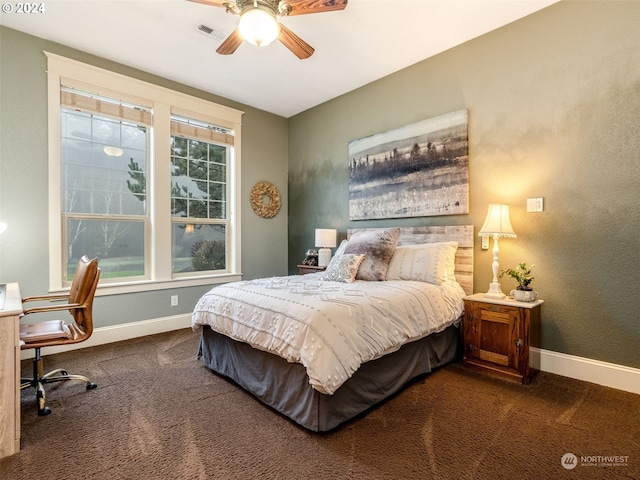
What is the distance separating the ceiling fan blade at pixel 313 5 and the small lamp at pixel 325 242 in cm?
243

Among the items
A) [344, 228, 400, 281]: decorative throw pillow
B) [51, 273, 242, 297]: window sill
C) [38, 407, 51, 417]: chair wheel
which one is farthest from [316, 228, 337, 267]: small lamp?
[38, 407, 51, 417]: chair wheel

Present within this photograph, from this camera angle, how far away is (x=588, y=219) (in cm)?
247

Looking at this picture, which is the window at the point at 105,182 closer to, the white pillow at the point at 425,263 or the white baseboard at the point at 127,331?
the white baseboard at the point at 127,331

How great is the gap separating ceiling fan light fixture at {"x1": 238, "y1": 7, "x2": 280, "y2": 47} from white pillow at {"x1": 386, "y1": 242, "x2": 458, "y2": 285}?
6.93 ft

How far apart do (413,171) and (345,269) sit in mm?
1416

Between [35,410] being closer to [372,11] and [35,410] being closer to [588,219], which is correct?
[372,11]

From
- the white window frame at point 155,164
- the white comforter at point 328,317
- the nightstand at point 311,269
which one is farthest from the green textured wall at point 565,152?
the white window frame at point 155,164

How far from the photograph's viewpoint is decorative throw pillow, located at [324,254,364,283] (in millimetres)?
2908

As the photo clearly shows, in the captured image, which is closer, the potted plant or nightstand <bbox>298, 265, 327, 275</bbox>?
the potted plant

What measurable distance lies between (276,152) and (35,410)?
403cm

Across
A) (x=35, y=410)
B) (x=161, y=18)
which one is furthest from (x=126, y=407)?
(x=161, y=18)

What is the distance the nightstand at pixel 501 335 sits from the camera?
2.41 metres

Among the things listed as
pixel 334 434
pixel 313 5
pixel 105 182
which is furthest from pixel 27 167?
pixel 334 434

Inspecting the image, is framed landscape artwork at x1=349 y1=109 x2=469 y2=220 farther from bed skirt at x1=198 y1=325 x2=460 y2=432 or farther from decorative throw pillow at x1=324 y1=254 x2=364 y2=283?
bed skirt at x1=198 y1=325 x2=460 y2=432
